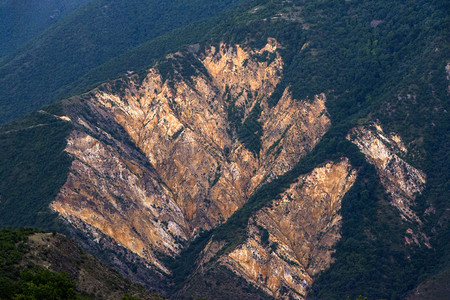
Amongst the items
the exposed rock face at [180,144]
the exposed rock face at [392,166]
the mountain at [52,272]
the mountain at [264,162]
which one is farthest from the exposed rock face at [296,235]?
the mountain at [52,272]

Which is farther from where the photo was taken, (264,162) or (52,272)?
(264,162)

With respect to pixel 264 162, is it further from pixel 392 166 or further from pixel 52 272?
pixel 52 272

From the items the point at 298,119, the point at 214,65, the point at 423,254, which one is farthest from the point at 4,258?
the point at 214,65

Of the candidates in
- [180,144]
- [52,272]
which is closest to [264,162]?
[180,144]

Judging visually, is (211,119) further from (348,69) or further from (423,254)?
(423,254)

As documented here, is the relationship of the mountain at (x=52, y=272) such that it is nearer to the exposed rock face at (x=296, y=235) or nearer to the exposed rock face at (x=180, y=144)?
the exposed rock face at (x=180, y=144)

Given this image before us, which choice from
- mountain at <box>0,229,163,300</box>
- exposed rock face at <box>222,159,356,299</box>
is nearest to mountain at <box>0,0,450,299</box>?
exposed rock face at <box>222,159,356,299</box>

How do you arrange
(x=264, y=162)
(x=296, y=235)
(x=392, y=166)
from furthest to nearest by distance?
1. (x=264, y=162)
2. (x=392, y=166)
3. (x=296, y=235)
